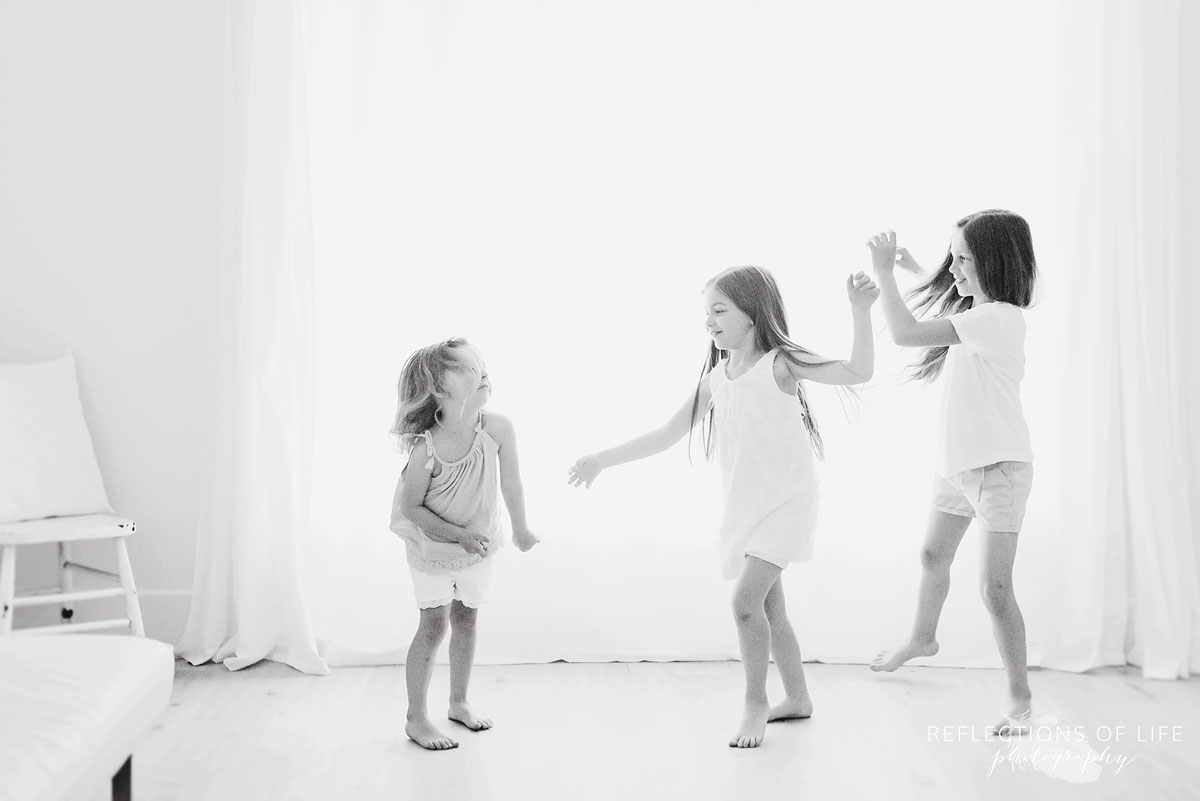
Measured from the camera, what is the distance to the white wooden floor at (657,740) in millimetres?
2125

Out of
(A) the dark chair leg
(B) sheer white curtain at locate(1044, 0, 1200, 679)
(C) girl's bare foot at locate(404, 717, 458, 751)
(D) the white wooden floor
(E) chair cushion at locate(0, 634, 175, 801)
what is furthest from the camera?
(B) sheer white curtain at locate(1044, 0, 1200, 679)

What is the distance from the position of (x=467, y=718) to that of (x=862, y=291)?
50.8 inches

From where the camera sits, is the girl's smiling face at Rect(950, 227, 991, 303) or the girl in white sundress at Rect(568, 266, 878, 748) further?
the girl's smiling face at Rect(950, 227, 991, 303)

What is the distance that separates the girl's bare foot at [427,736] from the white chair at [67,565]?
3.03 feet

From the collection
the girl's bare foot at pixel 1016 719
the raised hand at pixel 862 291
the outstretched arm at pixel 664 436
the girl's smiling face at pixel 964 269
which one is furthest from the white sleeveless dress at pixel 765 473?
the girl's bare foot at pixel 1016 719

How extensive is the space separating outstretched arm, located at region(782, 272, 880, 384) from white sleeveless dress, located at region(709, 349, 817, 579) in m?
0.08

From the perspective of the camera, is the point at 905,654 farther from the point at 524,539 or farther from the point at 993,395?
the point at 524,539

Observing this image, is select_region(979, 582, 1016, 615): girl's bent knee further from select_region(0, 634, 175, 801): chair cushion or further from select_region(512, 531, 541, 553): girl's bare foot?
select_region(0, 634, 175, 801): chair cushion

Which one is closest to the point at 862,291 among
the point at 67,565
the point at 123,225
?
the point at 123,225

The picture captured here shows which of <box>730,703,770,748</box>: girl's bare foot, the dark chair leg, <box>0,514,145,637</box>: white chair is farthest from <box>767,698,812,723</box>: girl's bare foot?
<box>0,514,145,637</box>: white chair

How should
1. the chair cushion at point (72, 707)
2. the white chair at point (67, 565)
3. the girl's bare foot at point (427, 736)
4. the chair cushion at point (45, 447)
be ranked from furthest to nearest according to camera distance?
the chair cushion at point (45, 447), the white chair at point (67, 565), the girl's bare foot at point (427, 736), the chair cushion at point (72, 707)

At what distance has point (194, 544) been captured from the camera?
10.4ft

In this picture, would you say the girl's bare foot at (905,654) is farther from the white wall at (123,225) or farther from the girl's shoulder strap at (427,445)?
the white wall at (123,225)

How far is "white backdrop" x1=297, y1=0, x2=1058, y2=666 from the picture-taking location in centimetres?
305
